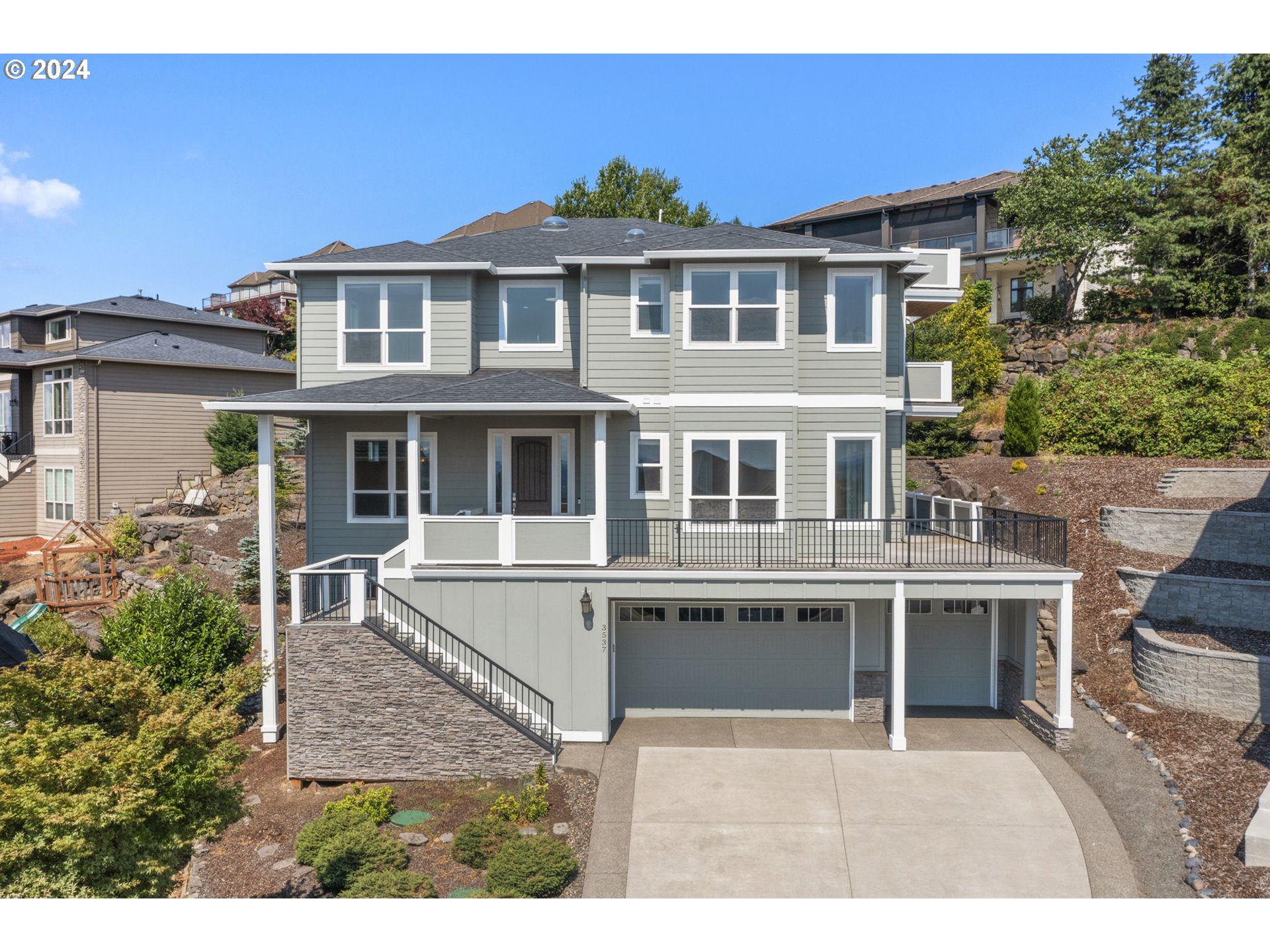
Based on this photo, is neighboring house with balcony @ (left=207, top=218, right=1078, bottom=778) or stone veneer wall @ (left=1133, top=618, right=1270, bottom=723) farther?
stone veneer wall @ (left=1133, top=618, right=1270, bottom=723)

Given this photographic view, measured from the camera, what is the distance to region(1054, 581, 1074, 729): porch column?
40.8 ft

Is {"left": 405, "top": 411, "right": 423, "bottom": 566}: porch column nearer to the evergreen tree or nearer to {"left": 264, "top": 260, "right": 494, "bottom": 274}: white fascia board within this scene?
{"left": 264, "top": 260, "right": 494, "bottom": 274}: white fascia board

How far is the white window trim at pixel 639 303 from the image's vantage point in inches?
581

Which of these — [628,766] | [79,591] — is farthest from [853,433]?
[79,591]

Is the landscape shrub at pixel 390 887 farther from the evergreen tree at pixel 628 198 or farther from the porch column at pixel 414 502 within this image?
the evergreen tree at pixel 628 198

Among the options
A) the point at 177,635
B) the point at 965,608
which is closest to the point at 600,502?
the point at 965,608

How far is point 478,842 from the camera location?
9539mm

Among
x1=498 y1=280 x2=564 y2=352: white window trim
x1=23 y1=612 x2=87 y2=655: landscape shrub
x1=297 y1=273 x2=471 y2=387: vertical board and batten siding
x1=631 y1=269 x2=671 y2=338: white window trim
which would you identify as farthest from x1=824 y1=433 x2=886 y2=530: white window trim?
x1=23 y1=612 x2=87 y2=655: landscape shrub

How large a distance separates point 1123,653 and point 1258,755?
3560 mm

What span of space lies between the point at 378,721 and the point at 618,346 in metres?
7.62

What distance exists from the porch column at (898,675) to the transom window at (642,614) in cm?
401

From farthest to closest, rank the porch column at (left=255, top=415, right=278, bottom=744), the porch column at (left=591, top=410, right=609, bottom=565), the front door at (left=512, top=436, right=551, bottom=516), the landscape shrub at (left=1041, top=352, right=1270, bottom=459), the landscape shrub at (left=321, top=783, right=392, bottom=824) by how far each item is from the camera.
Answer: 1. the landscape shrub at (left=1041, top=352, right=1270, bottom=459)
2. the front door at (left=512, top=436, right=551, bottom=516)
3. the porch column at (left=255, top=415, right=278, bottom=744)
4. the porch column at (left=591, top=410, right=609, bottom=565)
5. the landscape shrub at (left=321, top=783, right=392, bottom=824)

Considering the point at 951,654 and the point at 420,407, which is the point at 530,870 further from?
the point at 951,654

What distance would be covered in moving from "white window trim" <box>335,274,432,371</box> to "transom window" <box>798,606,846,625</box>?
839cm
